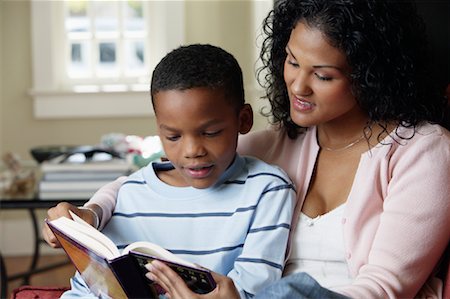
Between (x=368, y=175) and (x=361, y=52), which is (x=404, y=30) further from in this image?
(x=368, y=175)

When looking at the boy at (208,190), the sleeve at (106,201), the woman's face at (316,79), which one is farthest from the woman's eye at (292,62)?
the sleeve at (106,201)

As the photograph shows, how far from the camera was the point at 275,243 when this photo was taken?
5.07 ft

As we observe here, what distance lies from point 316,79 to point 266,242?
1.08ft

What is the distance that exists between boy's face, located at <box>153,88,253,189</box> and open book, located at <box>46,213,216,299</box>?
23cm

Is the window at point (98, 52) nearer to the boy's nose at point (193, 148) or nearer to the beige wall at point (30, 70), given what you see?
the beige wall at point (30, 70)

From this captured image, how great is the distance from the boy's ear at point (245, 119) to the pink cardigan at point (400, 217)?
0.63ft

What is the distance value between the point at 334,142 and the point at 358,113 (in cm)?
8

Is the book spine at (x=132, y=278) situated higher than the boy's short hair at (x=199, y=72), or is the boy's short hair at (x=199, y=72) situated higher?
the boy's short hair at (x=199, y=72)

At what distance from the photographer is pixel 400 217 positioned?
1.52 m

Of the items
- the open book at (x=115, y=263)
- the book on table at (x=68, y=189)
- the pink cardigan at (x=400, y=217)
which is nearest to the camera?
the open book at (x=115, y=263)

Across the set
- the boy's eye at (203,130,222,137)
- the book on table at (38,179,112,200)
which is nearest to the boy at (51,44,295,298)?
the boy's eye at (203,130,222,137)

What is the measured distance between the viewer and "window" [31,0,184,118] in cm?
409

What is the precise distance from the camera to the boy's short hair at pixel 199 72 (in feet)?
5.05

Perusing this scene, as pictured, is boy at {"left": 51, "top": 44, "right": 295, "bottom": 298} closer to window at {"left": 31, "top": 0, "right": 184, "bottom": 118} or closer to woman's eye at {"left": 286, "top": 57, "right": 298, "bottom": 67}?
woman's eye at {"left": 286, "top": 57, "right": 298, "bottom": 67}
